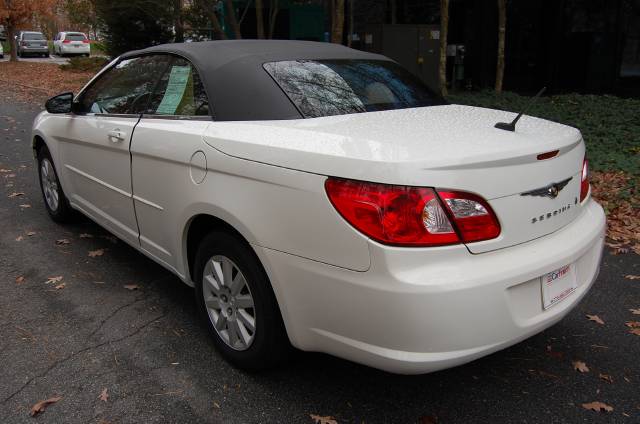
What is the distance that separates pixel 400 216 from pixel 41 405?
1850 millimetres

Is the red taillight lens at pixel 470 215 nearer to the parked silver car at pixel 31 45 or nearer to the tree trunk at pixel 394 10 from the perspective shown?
the tree trunk at pixel 394 10

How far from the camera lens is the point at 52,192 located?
5070 mm

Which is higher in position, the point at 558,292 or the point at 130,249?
the point at 558,292

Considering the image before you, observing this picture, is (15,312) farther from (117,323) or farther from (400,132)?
(400,132)

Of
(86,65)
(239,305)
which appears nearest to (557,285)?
(239,305)

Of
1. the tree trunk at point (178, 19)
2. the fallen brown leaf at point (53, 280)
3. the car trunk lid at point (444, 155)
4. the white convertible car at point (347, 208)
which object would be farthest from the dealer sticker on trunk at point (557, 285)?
the tree trunk at point (178, 19)

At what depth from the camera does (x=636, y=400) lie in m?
2.61

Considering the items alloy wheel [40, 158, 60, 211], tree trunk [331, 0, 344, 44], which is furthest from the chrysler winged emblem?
tree trunk [331, 0, 344, 44]

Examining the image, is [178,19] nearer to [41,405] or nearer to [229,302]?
[229,302]

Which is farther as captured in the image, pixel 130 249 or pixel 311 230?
pixel 130 249

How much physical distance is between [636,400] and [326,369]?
4.77 ft

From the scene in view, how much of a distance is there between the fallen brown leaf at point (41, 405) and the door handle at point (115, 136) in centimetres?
156

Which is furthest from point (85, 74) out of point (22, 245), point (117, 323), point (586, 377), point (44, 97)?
point (586, 377)

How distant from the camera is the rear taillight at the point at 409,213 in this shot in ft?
6.81
